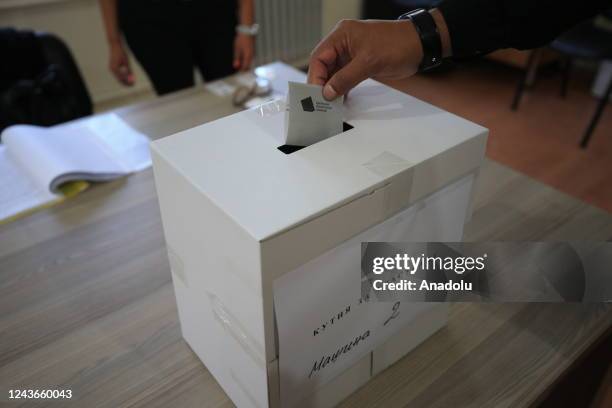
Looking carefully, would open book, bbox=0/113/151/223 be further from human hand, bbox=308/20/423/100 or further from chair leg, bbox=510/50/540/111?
chair leg, bbox=510/50/540/111

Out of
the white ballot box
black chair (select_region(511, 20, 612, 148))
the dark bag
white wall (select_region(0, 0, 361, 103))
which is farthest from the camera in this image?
white wall (select_region(0, 0, 361, 103))

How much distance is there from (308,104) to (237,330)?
0.28 m

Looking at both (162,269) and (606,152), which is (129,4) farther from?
(606,152)

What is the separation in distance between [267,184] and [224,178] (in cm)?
5

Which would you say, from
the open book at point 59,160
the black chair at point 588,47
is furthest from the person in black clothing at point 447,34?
the black chair at point 588,47

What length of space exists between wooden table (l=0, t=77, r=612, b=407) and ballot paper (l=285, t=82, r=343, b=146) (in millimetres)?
353

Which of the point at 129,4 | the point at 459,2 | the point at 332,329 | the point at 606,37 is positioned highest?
the point at 459,2

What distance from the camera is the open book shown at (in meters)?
1.02

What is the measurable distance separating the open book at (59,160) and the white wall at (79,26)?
1669mm

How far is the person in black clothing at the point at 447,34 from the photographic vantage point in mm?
659

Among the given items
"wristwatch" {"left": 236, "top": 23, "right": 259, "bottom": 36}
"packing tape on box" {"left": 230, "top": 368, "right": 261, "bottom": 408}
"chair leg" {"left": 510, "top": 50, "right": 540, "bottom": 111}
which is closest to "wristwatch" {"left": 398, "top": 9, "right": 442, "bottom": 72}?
"packing tape on box" {"left": 230, "top": 368, "right": 261, "bottom": 408}

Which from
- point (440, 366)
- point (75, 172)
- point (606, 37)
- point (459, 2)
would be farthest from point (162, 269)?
point (606, 37)

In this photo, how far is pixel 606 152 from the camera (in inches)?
97.3

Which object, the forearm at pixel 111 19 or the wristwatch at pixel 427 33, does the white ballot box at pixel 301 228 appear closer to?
the wristwatch at pixel 427 33
